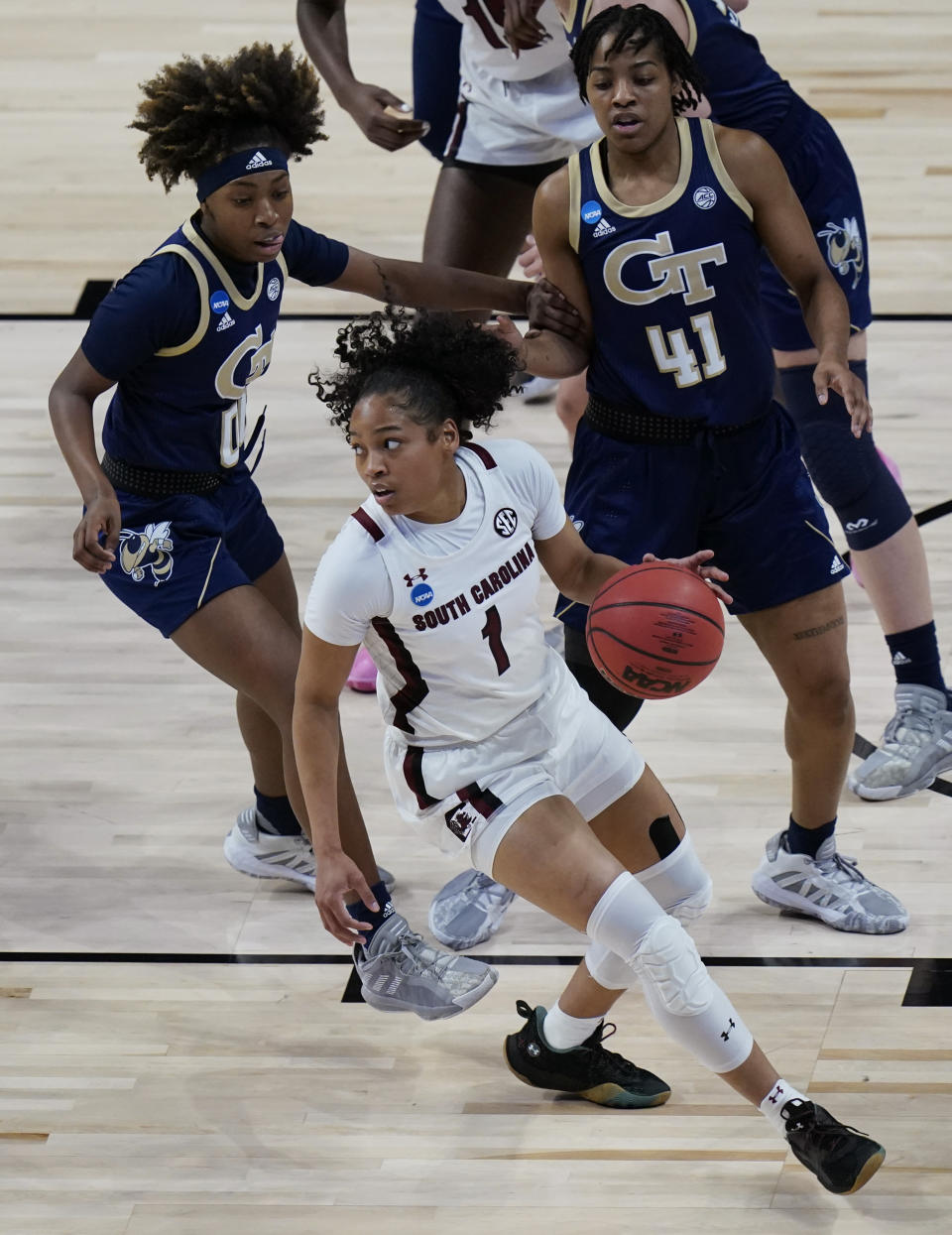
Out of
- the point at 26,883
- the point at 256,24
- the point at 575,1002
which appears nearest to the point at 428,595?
the point at 575,1002

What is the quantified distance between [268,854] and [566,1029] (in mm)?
1000

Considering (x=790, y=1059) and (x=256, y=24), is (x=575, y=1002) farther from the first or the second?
(x=256, y=24)

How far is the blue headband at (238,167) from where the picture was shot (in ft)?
11.8

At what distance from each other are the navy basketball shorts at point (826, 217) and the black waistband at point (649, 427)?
0.70m

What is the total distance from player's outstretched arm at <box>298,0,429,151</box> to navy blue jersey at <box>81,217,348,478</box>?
635mm

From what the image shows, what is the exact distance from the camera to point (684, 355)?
3.52 m

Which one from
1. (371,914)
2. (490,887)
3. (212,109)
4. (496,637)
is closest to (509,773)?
(496,637)

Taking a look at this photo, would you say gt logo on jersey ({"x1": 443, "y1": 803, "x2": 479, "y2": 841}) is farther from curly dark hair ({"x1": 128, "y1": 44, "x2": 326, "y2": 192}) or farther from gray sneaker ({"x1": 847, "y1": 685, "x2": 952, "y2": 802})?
gray sneaker ({"x1": 847, "y1": 685, "x2": 952, "y2": 802})

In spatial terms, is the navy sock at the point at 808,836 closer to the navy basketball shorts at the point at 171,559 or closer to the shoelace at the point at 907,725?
the shoelace at the point at 907,725

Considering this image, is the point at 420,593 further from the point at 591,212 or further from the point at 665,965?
the point at 591,212

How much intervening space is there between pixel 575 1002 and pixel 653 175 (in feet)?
4.94

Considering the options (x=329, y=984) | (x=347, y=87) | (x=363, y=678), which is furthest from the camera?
(x=363, y=678)

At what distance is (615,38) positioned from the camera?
3.40 metres

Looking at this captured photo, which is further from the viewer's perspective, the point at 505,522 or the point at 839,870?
the point at 839,870
